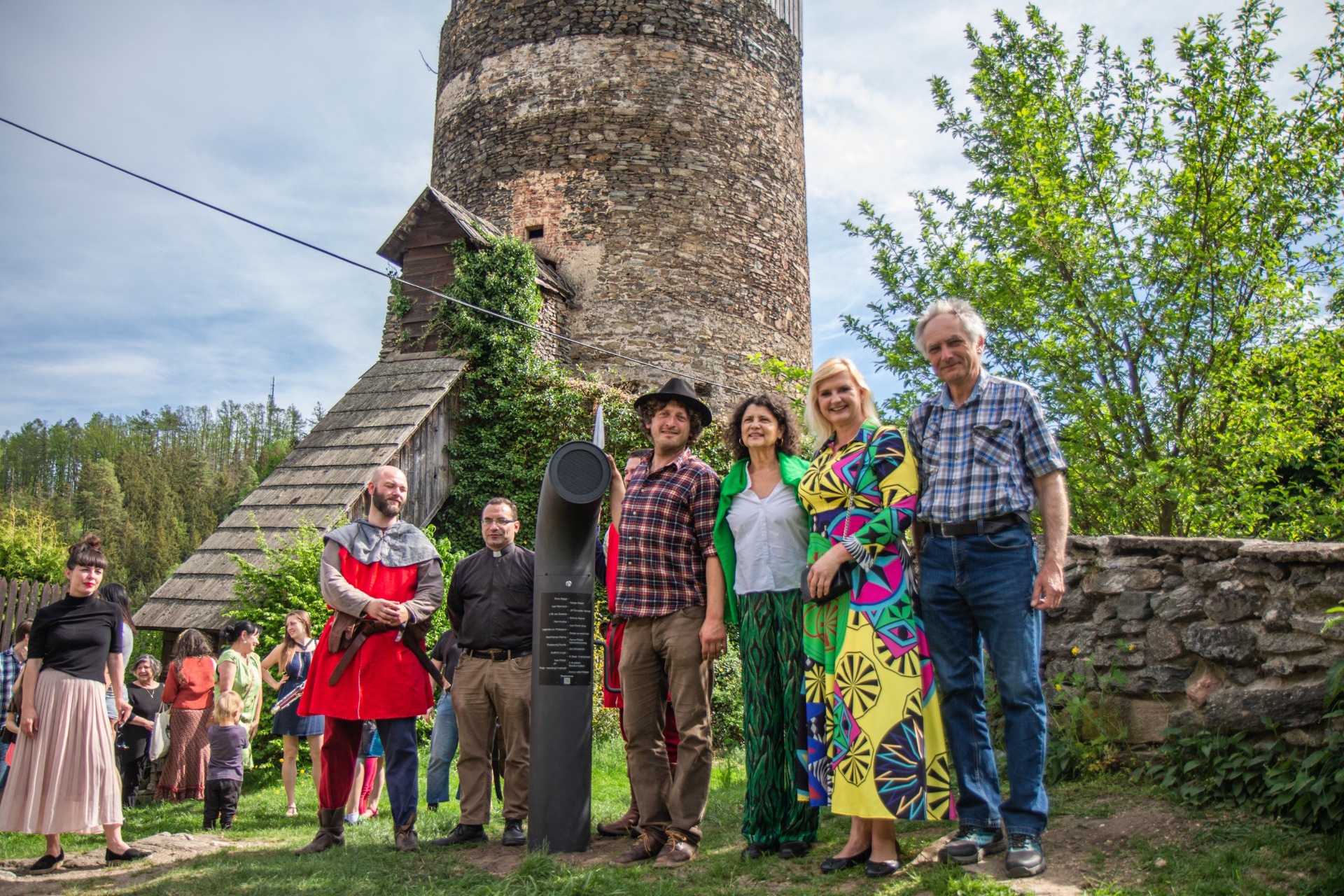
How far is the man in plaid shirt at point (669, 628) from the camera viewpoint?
12.6 feet

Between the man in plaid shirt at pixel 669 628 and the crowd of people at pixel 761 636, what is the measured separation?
0.04 ft

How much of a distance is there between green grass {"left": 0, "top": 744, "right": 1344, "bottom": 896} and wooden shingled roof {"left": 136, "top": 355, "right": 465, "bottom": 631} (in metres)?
4.21

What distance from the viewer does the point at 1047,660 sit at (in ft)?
16.2

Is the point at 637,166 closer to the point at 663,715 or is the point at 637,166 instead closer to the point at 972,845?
the point at 663,715

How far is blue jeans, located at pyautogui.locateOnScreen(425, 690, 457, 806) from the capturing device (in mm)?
6219

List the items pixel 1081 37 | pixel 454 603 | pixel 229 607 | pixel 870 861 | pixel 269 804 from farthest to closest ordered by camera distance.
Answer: pixel 229 607, pixel 1081 37, pixel 269 804, pixel 454 603, pixel 870 861

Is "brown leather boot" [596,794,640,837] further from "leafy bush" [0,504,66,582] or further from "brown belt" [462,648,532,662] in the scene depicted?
"leafy bush" [0,504,66,582]

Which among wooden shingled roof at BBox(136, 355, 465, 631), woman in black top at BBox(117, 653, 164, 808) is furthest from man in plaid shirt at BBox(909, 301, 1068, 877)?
wooden shingled roof at BBox(136, 355, 465, 631)

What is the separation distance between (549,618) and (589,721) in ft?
1.70

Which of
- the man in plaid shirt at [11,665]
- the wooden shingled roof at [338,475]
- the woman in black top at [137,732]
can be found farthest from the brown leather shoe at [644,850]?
the wooden shingled roof at [338,475]

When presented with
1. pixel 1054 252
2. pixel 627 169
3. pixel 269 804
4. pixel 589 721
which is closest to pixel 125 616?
pixel 269 804

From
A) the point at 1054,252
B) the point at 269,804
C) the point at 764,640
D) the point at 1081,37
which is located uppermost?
the point at 1081,37

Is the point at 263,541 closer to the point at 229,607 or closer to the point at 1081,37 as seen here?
the point at 229,607

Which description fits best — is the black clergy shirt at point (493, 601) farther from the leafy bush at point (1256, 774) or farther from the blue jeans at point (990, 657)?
the leafy bush at point (1256, 774)
